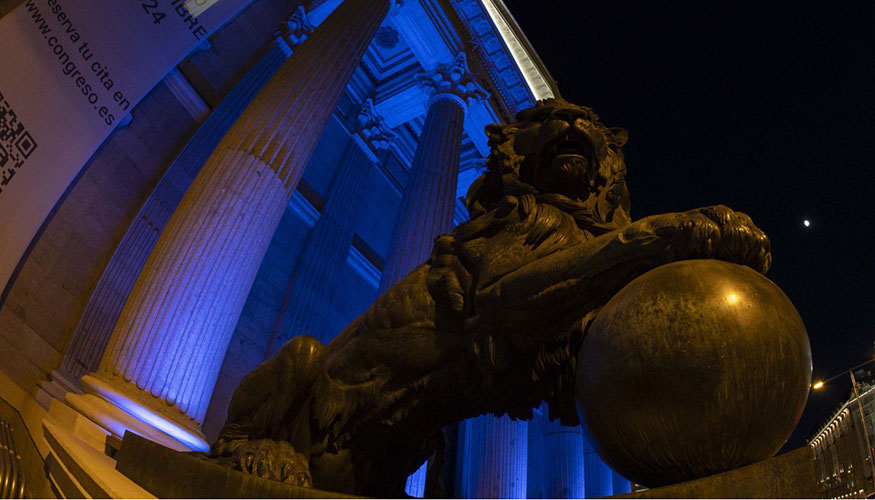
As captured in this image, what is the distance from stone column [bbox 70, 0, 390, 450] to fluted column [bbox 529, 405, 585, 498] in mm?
9908

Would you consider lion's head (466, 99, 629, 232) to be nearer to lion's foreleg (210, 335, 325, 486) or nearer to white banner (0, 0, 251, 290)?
lion's foreleg (210, 335, 325, 486)

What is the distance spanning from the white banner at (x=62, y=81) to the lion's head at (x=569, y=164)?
443cm

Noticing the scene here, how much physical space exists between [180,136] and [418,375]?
388 inches

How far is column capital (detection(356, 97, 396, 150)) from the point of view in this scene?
52.9 feet

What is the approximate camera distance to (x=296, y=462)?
202cm

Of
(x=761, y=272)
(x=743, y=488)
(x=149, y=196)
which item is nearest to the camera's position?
(x=743, y=488)

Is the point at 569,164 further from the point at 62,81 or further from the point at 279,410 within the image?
the point at 62,81

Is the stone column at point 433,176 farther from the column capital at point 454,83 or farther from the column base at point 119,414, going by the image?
the column base at point 119,414

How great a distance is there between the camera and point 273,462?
6.39 feet

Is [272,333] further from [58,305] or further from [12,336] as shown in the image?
[12,336]

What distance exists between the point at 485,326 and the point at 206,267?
566cm

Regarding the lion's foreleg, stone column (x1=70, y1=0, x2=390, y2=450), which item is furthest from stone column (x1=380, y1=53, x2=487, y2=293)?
the lion's foreleg

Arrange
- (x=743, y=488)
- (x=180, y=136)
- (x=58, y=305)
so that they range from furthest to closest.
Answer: (x=180, y=136)
(x=58, y=305)
(x=743, y=488)

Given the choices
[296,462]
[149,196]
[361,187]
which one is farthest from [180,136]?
[296,462]
